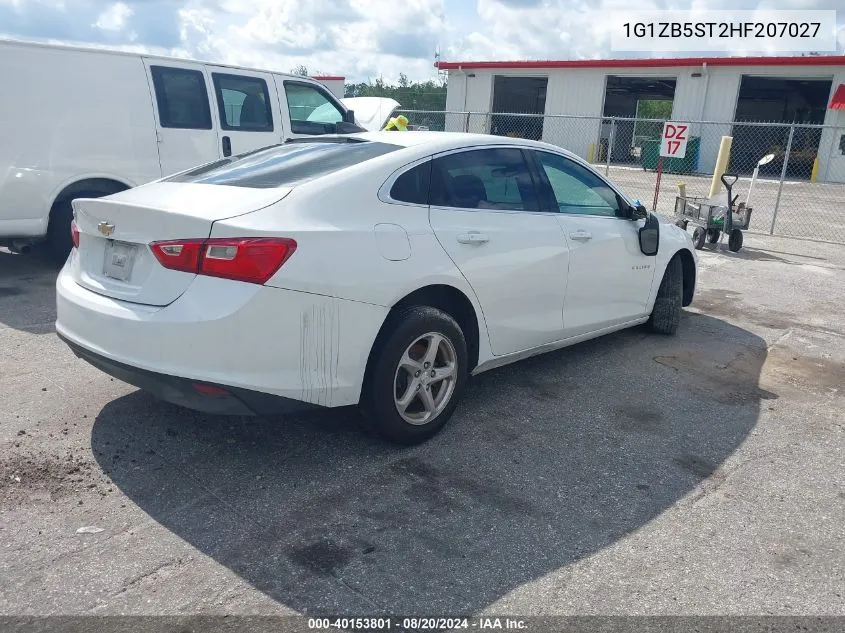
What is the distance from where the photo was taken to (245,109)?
844 cm

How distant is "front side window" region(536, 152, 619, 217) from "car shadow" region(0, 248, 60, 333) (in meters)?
4.00

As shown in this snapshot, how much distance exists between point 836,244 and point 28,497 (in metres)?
13.2

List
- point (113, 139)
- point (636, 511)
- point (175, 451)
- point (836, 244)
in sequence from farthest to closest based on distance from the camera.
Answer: point (836, 244) → point (113, 139) → point (175, 451) → point (636, 511)

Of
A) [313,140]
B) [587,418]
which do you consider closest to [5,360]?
[313,140]

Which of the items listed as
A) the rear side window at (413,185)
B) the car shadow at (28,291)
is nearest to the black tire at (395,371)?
the rear side window at (413,185)

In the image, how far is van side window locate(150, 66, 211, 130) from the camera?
25.1 feet

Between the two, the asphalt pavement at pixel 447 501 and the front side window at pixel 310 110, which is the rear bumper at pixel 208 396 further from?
A: the front side window at pixel 310 110

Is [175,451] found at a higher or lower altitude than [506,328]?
lower

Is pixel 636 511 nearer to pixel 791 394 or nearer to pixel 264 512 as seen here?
pixel 264 512

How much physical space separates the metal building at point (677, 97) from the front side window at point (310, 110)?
16.8 meters

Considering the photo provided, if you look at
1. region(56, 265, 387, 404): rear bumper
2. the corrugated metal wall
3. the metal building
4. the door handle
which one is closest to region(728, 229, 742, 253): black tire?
the door handle

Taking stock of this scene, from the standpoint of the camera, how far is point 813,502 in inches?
140

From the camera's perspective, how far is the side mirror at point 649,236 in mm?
5430

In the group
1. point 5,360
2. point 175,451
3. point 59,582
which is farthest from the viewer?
point 5,360
